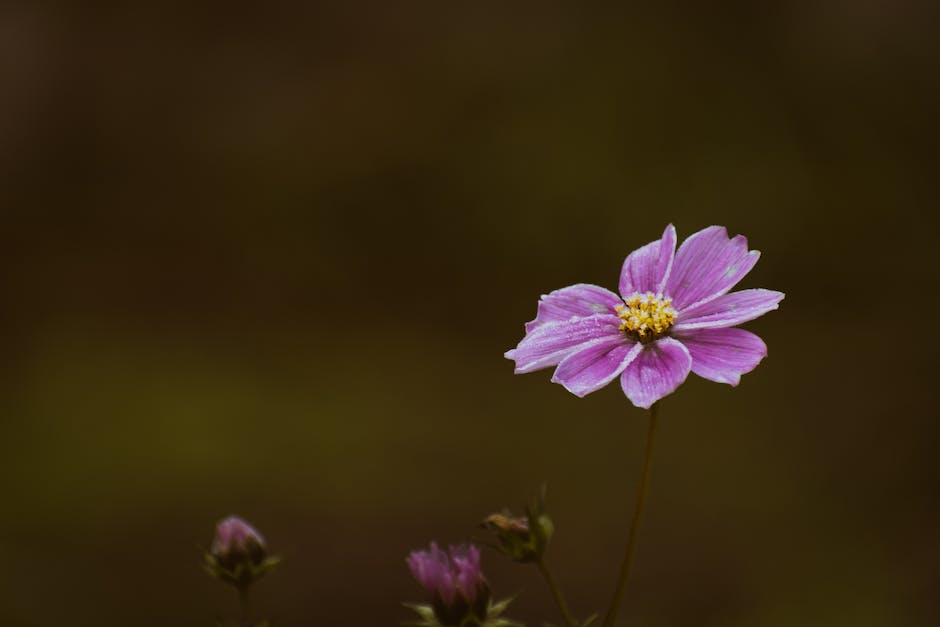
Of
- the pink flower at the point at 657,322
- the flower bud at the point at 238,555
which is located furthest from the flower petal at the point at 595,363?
the flower bud at the point at 238,555

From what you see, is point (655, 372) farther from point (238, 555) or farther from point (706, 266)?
point (238, 555)

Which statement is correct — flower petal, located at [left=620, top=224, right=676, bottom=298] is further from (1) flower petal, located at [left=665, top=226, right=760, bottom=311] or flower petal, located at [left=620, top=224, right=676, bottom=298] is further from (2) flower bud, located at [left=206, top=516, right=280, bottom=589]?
(2) flower bud, located at [left=206, top=516, right=280, bottom=589]

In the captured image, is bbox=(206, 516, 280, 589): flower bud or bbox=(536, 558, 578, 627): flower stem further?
bbox=(206, 516, 280, 589): flower bud

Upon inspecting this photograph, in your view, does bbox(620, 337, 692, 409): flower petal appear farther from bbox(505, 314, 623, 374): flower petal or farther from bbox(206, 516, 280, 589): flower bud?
bbox(206, 516, 280, 589): flower bud

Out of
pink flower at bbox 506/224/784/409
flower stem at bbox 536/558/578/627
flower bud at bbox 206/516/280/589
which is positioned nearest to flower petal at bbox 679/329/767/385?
pink flower at bbox 506/224/784/409

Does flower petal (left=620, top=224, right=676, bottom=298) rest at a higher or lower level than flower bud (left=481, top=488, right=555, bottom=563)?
higher

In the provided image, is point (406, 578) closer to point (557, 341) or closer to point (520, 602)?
point (520, 602)

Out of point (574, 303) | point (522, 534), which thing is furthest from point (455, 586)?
point (574, 303)

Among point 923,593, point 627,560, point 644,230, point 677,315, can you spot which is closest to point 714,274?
point 677,315

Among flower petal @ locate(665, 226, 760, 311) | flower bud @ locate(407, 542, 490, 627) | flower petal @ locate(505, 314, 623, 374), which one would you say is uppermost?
flower petal @ locate(665, 226, 760, 311)
